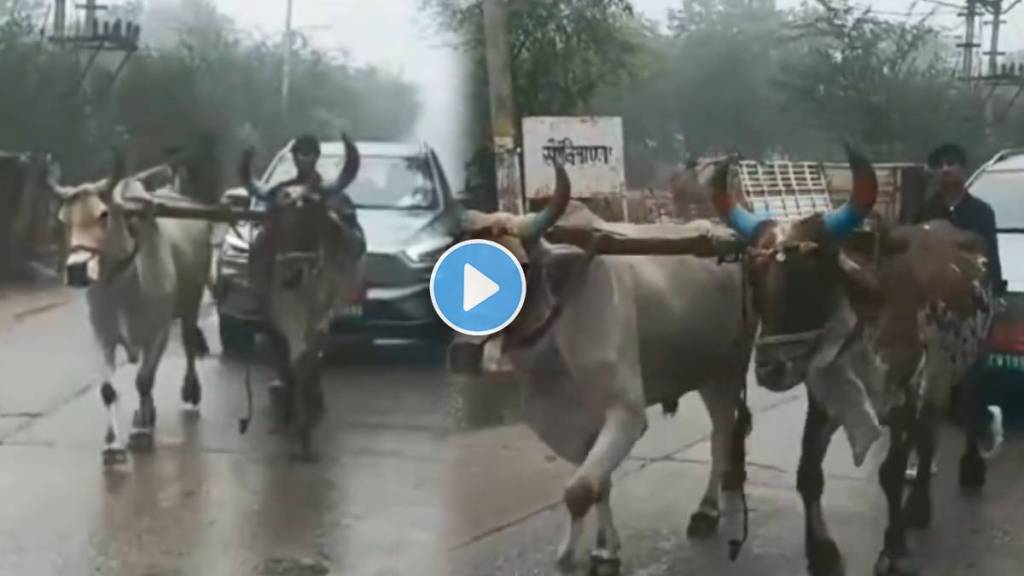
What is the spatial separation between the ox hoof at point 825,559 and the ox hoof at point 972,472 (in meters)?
1.76

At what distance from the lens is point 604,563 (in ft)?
21.0

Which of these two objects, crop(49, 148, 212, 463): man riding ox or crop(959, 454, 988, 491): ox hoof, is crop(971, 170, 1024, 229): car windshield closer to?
crop(959, 454, 988, 491): ox hoof

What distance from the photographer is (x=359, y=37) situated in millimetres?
7906

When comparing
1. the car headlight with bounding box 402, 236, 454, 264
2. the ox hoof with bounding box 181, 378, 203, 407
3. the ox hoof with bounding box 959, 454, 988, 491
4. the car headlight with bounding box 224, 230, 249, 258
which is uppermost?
the car headlight with bounding box 224, 230, 249, 258

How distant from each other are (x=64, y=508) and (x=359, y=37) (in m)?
2.47

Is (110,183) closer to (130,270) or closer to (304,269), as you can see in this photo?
(130,270)

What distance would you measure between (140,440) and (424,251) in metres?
1.88

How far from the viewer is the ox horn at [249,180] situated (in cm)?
785

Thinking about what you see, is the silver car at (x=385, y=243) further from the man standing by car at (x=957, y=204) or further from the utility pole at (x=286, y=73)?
the man standing by car at (x=957, y=204)

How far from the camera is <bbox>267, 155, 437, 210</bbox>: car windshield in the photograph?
314 inches

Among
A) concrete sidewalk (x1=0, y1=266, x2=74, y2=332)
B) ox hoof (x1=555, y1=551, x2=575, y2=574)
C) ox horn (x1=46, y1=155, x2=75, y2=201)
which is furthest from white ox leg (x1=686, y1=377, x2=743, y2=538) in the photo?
concrete sidewalk (x1=0, y1=266, x2=74, y2=332)

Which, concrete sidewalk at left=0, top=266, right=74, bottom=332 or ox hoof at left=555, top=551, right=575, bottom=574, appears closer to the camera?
ox hoof at left=555, top=551, right=575, bottom=574

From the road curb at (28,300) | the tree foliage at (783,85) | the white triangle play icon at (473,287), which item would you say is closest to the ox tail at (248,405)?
the road curb at (28,300)

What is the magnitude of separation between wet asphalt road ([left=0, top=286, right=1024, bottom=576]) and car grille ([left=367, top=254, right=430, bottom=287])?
53 centimetres
